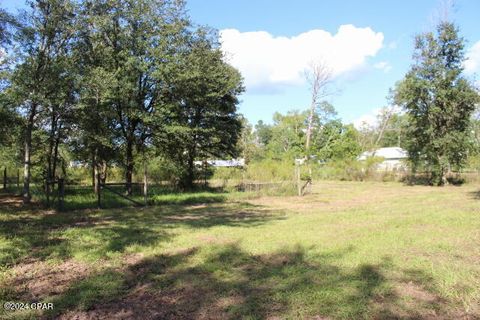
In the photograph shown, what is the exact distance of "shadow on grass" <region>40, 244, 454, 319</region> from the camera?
14.8ft

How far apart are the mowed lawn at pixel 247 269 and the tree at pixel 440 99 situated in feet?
70.1

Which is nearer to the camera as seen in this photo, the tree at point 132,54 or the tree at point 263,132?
the tree at point 132,54

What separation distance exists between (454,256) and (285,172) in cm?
1714

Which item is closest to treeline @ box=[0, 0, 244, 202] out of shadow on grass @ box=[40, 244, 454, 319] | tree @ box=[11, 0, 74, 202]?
tree @ box=[11, 0, 74, 202]

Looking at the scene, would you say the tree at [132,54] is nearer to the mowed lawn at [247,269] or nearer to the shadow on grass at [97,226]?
the shadow on grass at [97,226]

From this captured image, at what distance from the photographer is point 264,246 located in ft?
25.8

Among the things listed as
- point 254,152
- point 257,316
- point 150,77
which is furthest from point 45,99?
point 254,152

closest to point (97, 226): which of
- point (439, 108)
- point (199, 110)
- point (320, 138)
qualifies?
point (199, 110)

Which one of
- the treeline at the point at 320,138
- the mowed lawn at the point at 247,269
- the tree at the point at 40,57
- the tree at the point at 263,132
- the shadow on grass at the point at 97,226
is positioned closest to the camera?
the mowed lawn at the point at 247,269

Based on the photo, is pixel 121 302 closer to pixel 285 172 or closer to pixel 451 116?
pixel 285 172

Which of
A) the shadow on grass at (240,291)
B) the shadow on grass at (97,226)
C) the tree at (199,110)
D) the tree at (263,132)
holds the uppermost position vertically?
the tree at (263,132)

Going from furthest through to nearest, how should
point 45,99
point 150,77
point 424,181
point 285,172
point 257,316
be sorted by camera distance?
1. point 424,181
2. point 285,172
3. point 150,77
4. point 45,99
5. point 257,316

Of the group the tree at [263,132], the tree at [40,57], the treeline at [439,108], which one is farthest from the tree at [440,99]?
the tree at [263,132]

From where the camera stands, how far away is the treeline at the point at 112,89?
49.9 feet
